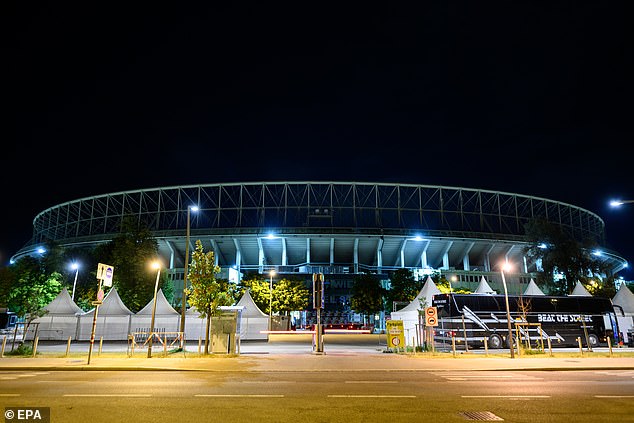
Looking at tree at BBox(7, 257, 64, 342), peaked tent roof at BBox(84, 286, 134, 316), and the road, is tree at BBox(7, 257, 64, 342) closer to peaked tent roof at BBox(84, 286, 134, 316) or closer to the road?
peaked tent roof at BBox(84, 286, 134, 316)

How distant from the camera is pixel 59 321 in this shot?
39094mm

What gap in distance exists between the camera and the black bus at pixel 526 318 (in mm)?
28672

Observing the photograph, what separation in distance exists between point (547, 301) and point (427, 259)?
61.9 m

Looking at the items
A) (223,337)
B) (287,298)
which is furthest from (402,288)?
(223,337)

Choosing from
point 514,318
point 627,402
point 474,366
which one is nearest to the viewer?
point 627,402

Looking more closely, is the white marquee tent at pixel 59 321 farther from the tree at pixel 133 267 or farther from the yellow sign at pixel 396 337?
the yellow sign at pixel 396 337

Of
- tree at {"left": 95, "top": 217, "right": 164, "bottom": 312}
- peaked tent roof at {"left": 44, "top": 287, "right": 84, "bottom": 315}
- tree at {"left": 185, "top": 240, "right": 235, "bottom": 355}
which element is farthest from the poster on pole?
tree at {"left": 95, "top": 217, "right": 164, "bottom": 312}

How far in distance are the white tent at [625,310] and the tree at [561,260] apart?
18.3m

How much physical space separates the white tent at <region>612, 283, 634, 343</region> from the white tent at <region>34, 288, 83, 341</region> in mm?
44789

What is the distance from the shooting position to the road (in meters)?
8.51

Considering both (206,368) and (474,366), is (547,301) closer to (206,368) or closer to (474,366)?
(474,366)

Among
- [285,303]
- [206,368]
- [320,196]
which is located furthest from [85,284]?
[206,368]

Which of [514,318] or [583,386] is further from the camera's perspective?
[514,318]

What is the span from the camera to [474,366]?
18.3 m
